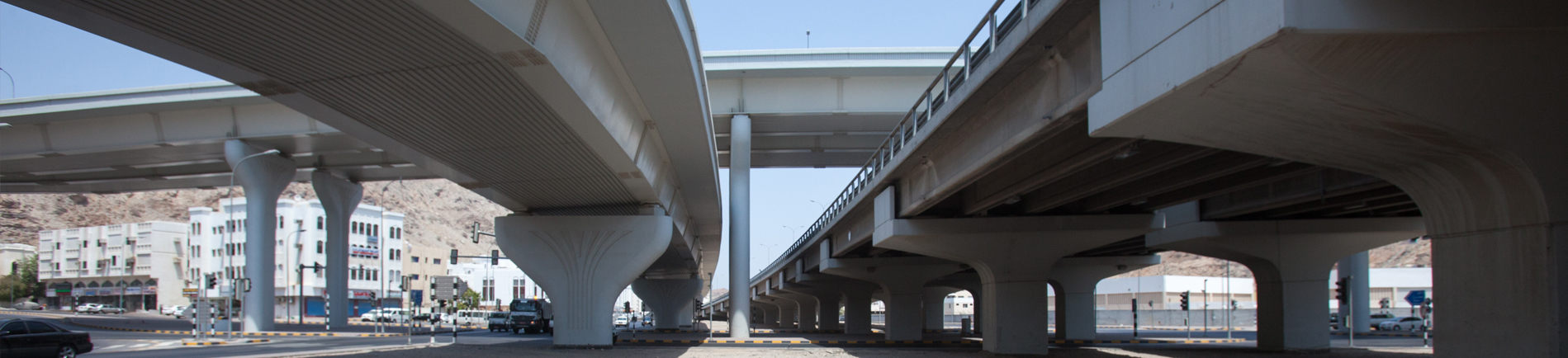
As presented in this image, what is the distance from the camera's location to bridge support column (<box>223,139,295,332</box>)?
128 ft

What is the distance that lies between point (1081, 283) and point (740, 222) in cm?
1598

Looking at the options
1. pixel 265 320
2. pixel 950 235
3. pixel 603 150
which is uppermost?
pixel 603 150

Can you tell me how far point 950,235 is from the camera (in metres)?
25.4

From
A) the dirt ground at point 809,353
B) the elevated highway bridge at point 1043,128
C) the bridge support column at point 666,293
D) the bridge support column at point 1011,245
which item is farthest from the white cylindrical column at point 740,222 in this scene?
the bridge support column at point 666,293

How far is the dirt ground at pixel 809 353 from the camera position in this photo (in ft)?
80.8

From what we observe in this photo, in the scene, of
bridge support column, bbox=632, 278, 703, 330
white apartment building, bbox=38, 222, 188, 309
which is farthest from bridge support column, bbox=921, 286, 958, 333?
white apartment building, bbox=38, 222, 188, 309

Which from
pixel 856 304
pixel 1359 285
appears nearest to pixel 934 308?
pixel 856 304

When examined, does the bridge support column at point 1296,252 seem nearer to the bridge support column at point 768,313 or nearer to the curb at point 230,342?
the curb at point 230,342

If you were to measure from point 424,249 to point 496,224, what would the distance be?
103320mm

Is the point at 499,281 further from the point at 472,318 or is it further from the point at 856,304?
the point at 856,304

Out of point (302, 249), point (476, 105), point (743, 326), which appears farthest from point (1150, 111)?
point (302, 249)

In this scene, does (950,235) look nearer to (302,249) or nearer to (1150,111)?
(1150,111)

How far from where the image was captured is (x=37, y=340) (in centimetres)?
1964

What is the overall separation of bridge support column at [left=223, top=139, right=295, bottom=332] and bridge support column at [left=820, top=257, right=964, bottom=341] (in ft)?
72.7
